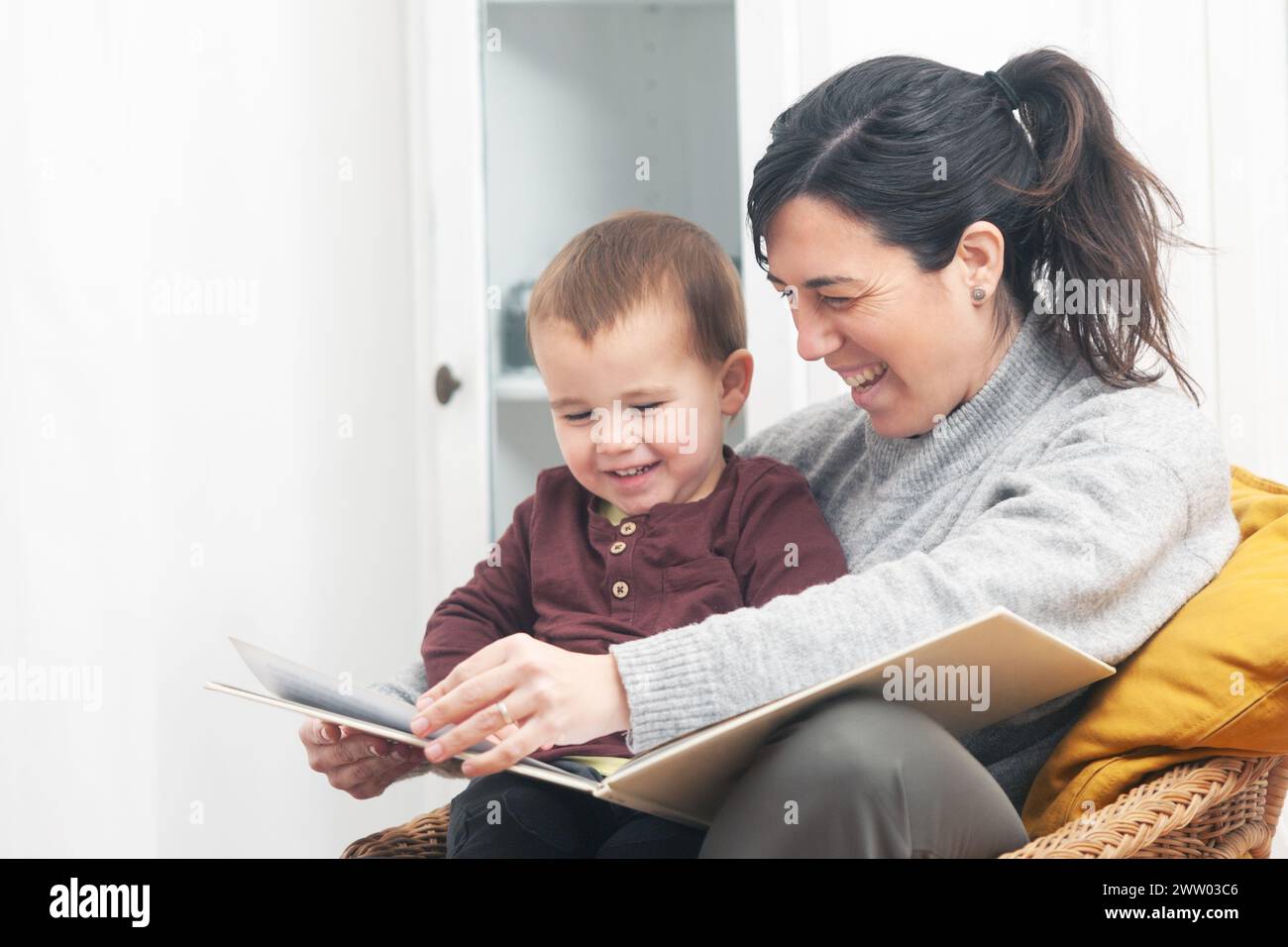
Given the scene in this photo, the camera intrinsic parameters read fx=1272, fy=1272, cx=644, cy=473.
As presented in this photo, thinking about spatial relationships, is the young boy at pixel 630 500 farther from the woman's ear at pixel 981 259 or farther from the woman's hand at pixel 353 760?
the woman's ear at pixel 981 259

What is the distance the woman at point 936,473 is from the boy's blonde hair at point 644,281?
0.25ft

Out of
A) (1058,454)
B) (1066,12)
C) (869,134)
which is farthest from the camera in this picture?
(1066,12)

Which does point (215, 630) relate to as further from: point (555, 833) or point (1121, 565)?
point (1121, 565)

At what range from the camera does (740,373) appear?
141 centimetres

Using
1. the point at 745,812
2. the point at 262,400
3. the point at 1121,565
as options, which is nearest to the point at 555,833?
the point at 745,812

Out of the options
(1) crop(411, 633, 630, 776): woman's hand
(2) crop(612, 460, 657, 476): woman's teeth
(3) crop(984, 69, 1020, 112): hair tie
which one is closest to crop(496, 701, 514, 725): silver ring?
(1) crop(411, 633, 630, 776): woman's hand

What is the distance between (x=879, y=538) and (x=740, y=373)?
239 millimetres

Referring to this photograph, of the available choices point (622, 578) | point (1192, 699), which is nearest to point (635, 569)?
point (622, 578)

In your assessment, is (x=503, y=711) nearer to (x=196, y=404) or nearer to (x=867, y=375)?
(x=867, y=375)

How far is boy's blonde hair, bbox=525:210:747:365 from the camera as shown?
132 centimetres

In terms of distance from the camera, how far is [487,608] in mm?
1375

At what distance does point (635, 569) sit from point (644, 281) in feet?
0.99

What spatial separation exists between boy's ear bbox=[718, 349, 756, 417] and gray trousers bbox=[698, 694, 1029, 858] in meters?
0.52
